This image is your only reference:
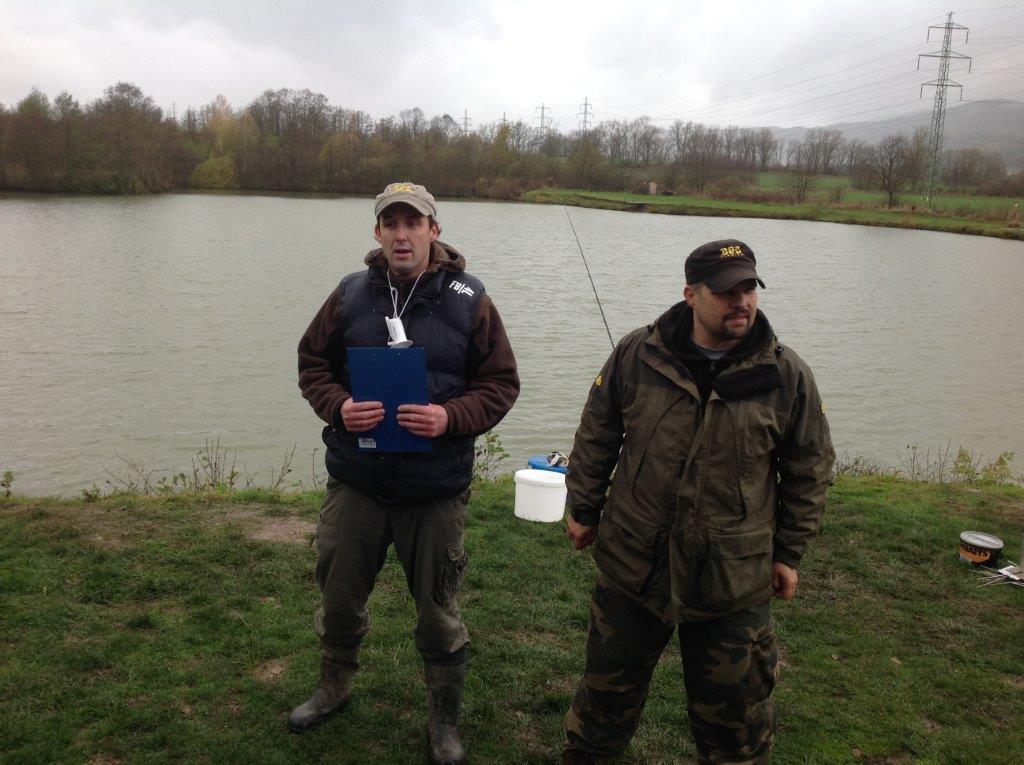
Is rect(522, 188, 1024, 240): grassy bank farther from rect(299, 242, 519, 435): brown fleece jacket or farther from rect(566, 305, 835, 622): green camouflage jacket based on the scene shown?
rect(566, 305, 835, 622): green camouflage jacket

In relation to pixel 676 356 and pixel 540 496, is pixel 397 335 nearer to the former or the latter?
pixel 676 356

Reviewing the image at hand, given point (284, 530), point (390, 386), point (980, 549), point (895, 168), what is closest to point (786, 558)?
point (390, 386)

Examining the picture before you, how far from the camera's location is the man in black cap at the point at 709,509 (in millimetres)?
2764

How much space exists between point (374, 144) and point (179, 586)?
64.4 m

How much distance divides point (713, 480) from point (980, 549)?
3.71m

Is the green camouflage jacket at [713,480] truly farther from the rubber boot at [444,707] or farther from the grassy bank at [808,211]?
the grassy bank at [808,211]

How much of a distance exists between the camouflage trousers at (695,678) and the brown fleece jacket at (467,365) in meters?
0.82

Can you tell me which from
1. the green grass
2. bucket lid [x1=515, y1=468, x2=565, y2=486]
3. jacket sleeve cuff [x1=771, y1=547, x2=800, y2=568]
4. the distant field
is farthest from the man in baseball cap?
the distant field

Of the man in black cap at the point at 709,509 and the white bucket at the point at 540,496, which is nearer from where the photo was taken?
the man in black cap at the point at 709,509

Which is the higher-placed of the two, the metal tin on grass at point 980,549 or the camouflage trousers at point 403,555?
the camouflage trousers at point 403,555

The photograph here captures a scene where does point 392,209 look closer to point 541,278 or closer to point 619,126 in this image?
point 541,278

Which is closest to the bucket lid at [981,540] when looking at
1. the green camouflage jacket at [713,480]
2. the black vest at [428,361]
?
the green camouflage jacket at [713,480]

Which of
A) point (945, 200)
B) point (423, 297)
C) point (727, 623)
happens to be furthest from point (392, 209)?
point (945, 200)

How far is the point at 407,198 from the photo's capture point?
3.14 meters
